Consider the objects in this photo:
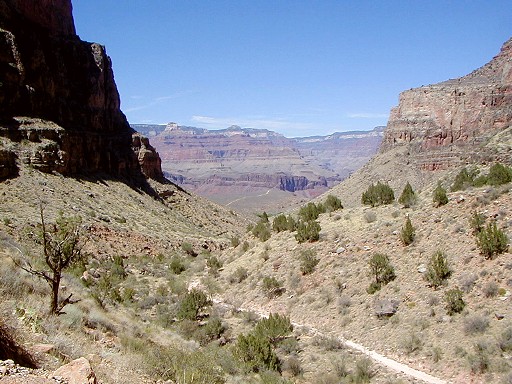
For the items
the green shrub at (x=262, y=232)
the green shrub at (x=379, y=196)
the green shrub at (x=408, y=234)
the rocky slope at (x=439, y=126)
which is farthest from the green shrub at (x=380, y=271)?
the rocky slope at (x=439, y=126)

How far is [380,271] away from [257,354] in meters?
7.71

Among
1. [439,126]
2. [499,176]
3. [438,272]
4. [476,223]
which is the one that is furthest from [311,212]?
[439,126]

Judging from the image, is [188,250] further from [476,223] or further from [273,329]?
[476,223]

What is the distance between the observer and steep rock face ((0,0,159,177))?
4709cm

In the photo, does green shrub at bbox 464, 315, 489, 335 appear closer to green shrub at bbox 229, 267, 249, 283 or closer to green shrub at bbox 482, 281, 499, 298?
green shrub at bbox 482, 281, 499, 298

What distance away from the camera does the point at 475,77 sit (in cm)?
8456

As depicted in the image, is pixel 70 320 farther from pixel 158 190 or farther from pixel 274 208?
pixel 274 208

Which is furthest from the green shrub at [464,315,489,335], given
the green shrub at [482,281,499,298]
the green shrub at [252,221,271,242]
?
the green shrub at [252,221,271,242]

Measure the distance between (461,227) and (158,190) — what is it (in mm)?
47008

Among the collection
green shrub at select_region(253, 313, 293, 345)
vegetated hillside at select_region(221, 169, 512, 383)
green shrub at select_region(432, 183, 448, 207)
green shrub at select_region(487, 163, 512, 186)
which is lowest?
green shrub at select_region(253, 313, 293, 345)

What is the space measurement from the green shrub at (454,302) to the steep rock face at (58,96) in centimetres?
3926

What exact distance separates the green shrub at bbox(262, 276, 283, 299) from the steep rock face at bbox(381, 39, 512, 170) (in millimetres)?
45205

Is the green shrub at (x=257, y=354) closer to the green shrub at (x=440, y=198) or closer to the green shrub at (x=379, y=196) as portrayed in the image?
the green shrub at (x=440, y=198)

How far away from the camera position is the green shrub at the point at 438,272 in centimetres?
1852
